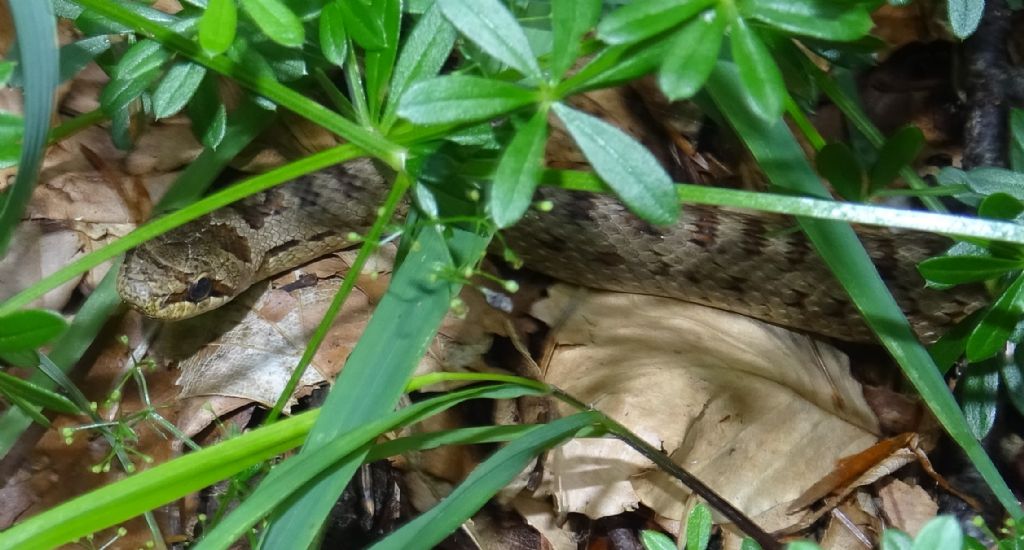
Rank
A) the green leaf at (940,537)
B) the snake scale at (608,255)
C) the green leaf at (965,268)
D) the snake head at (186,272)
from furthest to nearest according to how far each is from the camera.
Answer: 1. the snake scale at (608,255)
2. the snake head at (186,272)
3. the green leaf at (965,268)
4. the green leaf at (940,537)

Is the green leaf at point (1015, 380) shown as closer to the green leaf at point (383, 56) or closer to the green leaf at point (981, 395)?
the green leaf at point (981, 395)

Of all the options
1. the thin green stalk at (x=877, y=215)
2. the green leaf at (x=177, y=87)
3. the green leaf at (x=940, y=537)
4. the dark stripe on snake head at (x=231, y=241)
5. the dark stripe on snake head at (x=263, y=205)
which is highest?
the green leaf at (x=177, y=87)

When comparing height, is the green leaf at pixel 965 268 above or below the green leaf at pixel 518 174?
below

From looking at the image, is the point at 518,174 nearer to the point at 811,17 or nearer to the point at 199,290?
the point at 811,17

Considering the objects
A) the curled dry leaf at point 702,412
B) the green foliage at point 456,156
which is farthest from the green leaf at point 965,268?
the curled dry leaf at point 702,412

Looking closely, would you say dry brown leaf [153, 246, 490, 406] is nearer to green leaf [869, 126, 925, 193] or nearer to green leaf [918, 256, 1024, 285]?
green leaf [869, 126, 925, 193]

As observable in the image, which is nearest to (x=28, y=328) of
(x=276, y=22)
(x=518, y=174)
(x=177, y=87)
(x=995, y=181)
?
(x=177, y=87)
